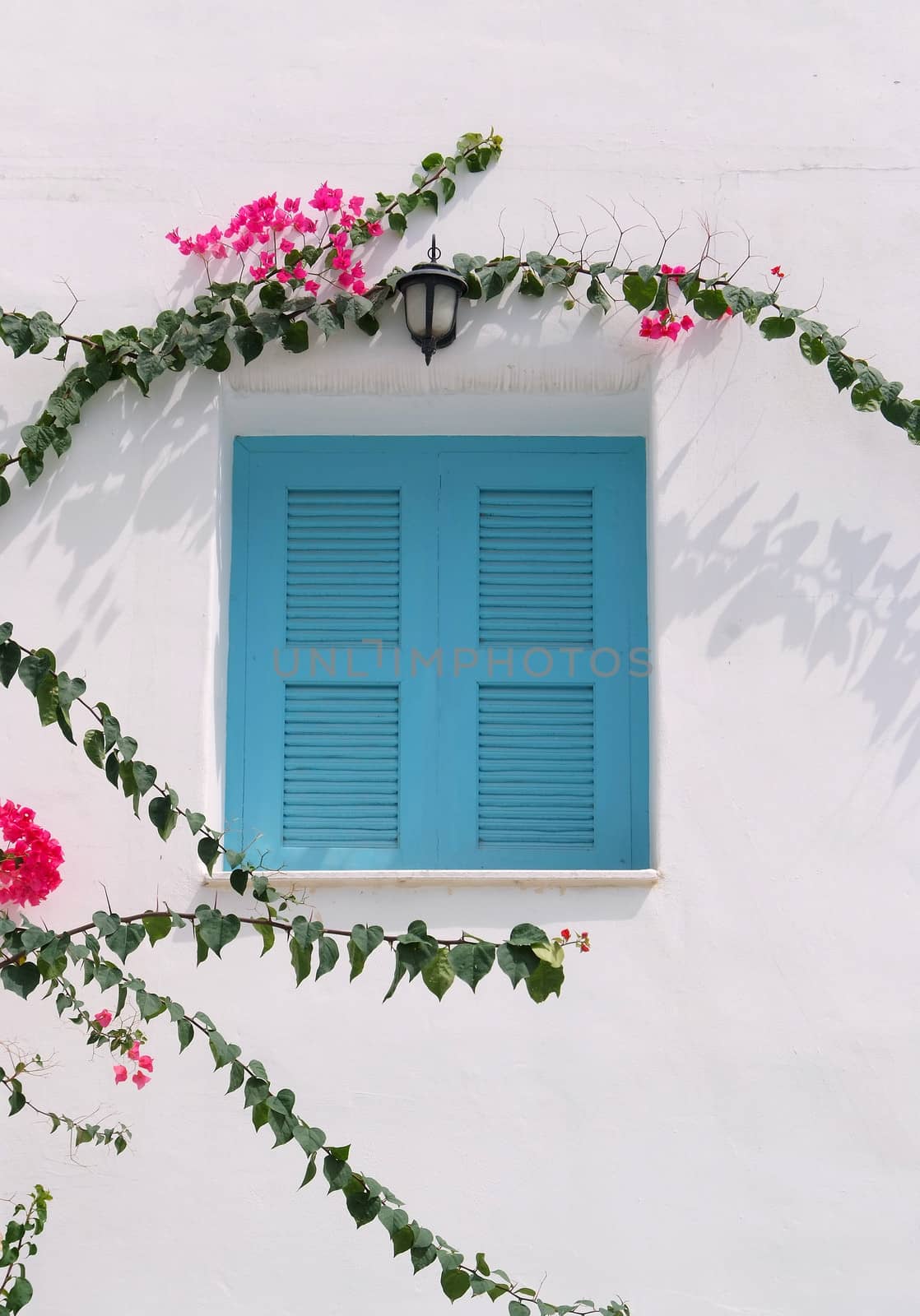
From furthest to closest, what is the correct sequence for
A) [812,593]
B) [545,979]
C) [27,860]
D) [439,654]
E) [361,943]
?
[439,654], [812,593], [27,860], [361,943], [545,979]

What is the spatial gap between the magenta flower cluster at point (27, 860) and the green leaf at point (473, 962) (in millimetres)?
1227

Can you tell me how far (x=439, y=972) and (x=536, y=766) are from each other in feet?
4.06

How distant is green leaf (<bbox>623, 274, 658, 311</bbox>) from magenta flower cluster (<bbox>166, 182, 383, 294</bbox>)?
624 mm

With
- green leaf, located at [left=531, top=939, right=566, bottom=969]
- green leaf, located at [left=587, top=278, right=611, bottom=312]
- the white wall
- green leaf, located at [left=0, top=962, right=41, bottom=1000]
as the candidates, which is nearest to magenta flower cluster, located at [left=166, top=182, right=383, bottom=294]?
the white wall

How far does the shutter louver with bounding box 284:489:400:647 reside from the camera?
3414 millimetres

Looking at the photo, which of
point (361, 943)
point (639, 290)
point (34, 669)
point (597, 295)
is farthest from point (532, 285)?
point (361, 943)

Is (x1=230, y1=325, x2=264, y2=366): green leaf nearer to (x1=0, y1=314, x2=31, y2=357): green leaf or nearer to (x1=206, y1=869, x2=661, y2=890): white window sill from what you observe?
(x1=0, y1=314, x2=31, y2=357): green leaf

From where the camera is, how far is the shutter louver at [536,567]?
3.41 m

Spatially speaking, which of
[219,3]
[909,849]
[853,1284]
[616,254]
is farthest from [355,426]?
[853,1284]

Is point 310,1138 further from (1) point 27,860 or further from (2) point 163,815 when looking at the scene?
(1) point 27,860

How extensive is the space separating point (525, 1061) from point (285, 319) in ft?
6.04

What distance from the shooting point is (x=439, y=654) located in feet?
11.1

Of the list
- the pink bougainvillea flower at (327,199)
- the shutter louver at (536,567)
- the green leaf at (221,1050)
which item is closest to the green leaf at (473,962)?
the green leaf at (221,1050)

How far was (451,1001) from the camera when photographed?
3.01 m
